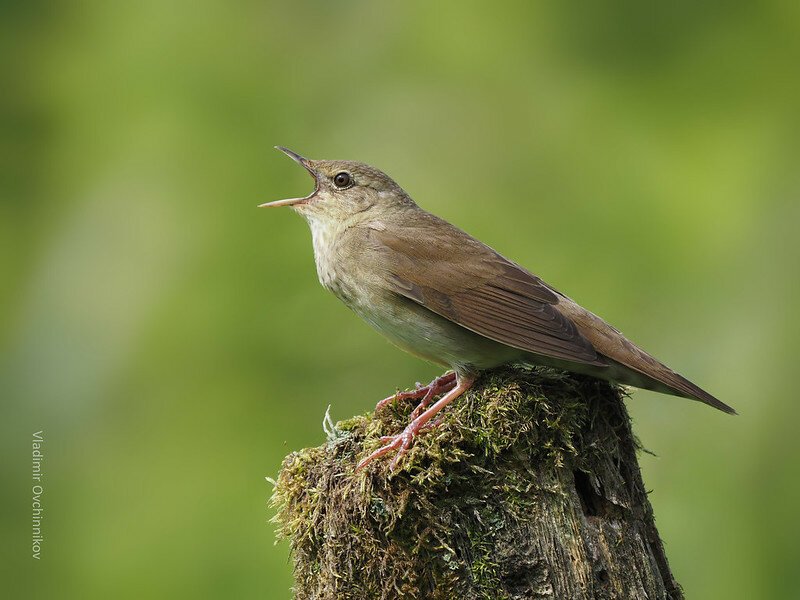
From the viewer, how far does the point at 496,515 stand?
3699 mm

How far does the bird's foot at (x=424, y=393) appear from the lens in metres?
4.73

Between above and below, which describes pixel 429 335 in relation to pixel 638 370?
above

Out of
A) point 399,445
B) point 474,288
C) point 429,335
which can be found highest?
point 474,288

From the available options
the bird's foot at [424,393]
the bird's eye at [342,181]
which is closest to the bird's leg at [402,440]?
the bird's foot at [424,393]

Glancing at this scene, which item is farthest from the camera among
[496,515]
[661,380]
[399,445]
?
[661,380]

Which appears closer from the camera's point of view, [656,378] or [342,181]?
[656,378]

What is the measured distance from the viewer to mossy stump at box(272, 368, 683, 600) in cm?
363

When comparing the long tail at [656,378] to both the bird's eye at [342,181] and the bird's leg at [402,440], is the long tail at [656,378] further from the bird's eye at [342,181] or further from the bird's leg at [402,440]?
the bird's eye at [342,181]

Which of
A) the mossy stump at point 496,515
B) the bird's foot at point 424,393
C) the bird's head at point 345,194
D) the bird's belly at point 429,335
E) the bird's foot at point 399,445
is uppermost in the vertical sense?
the bird's head at point 345,194

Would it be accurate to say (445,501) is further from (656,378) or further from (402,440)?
(656,378)

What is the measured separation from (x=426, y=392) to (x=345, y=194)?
146 cm

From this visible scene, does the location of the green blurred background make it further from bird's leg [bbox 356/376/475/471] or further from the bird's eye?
bird's leg [bbox 356/376/475/471]

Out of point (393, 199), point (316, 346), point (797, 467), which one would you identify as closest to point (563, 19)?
point (393, 199)

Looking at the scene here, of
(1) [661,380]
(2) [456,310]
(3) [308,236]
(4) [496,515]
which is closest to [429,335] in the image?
(2) [456,310]
